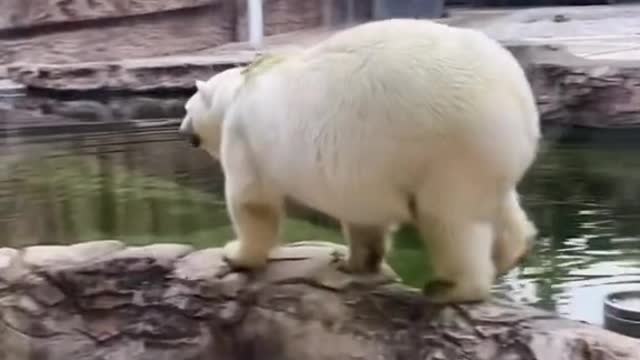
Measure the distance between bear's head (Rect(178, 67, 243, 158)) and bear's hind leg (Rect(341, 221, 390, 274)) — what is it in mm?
385

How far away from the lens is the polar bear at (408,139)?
2.28 metres

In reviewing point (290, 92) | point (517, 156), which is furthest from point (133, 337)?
point (517, 156)

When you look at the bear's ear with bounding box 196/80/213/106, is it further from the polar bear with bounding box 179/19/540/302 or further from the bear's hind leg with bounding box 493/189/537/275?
the bear's hind leg with bounding box 493/189/537/275

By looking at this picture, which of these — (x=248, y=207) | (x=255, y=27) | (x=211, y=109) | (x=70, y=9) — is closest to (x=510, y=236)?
(x=248, y=207)

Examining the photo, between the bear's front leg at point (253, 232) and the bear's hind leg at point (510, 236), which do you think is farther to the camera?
the bear's front leg at point (253, 232)

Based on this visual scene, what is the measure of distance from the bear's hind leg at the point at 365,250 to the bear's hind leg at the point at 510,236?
0.26 m

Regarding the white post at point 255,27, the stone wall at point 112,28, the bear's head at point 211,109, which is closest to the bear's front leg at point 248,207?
the bear's head at point 211,109

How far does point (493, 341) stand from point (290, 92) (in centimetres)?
64

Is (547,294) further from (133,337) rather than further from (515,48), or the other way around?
(515,48)

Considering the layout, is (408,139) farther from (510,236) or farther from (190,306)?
(190,306)

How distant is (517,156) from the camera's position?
7.61 feet

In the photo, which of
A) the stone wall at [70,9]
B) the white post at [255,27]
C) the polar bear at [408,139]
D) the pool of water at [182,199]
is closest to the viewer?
the polar bear at [408,139]

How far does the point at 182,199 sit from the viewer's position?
4828 millimetres

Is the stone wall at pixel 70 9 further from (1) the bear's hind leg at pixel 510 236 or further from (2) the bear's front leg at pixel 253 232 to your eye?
(1) the bear's hind leg at pixel 510 236
